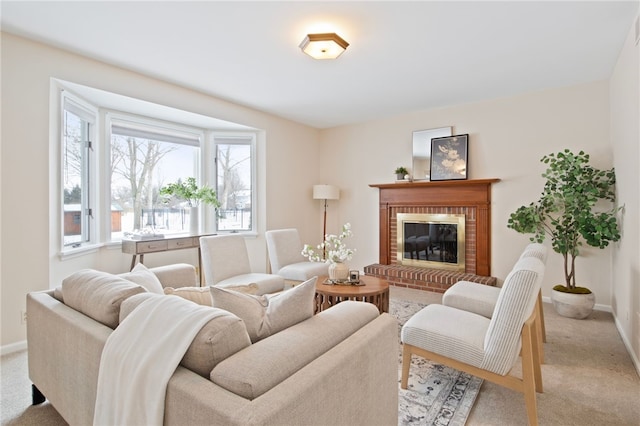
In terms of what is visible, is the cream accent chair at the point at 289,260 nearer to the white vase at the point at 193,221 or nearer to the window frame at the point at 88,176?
the white vase at the point at 193,221

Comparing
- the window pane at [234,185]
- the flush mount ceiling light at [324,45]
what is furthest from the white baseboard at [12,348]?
the flush mount ceiling light at [324,45]

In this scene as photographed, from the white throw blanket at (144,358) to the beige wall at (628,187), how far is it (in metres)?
3.03

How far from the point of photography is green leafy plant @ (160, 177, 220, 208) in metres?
4.16

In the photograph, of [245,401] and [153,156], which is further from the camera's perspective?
[153,156]

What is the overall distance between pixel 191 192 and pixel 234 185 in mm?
835

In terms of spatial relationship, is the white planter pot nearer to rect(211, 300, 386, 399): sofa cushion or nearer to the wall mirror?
the wall mirror

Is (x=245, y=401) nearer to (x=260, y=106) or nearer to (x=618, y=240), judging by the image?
(x=618, y=240)

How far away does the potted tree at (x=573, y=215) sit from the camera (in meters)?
3.17

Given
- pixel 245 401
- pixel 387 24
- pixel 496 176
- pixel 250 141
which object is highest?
pixel 387 24

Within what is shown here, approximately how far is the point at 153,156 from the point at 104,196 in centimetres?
86

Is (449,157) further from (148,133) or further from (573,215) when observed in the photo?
(148,133)

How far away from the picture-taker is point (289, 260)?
4.20m

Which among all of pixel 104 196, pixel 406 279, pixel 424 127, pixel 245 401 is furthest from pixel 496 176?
pixel 104 196

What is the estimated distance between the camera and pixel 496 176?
14.0 ft
